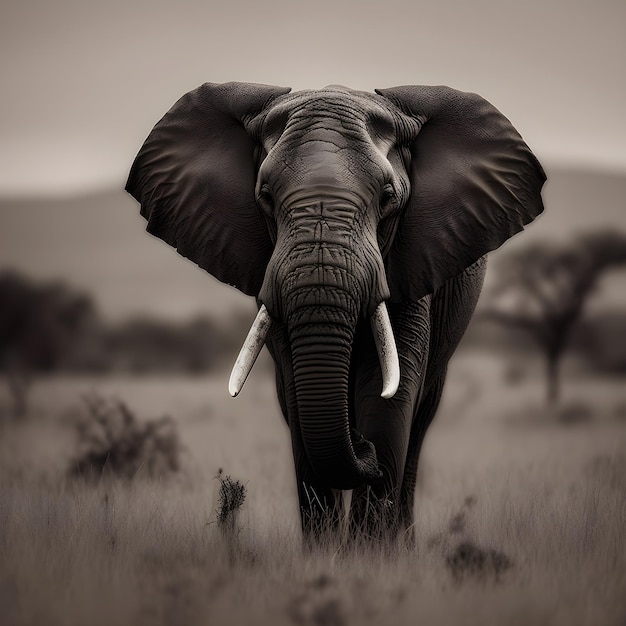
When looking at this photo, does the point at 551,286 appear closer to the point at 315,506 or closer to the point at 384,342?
the point at 315,506

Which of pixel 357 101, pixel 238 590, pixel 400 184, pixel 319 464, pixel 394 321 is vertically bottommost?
pixel 238 590

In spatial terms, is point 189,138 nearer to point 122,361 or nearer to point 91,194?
point 122,361

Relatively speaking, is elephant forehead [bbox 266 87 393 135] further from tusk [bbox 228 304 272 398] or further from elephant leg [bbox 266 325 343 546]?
elephant leg [bbox 266 325 343 546]

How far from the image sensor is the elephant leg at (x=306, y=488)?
8234mm

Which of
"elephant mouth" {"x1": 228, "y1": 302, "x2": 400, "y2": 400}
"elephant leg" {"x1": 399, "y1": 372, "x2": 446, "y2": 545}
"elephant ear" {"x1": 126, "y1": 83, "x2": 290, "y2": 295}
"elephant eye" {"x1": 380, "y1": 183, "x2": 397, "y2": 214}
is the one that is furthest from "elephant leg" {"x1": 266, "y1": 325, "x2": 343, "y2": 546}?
"elephant leg" {"x1": 399, "y1": 372, "x2": 446, "y2": 545}

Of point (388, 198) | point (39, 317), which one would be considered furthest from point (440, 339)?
point (39, 317)

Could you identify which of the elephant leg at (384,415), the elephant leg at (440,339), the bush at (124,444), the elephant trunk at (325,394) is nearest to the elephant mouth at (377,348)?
the elephant trunk at (325,394)

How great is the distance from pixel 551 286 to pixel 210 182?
23474 millimetres

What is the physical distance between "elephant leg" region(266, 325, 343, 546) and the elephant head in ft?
0.35

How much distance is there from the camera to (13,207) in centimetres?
9206

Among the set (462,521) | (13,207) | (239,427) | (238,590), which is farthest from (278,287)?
(13,207)

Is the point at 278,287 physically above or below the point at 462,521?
above

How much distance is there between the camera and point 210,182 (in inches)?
340

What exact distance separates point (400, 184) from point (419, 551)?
2344mm
